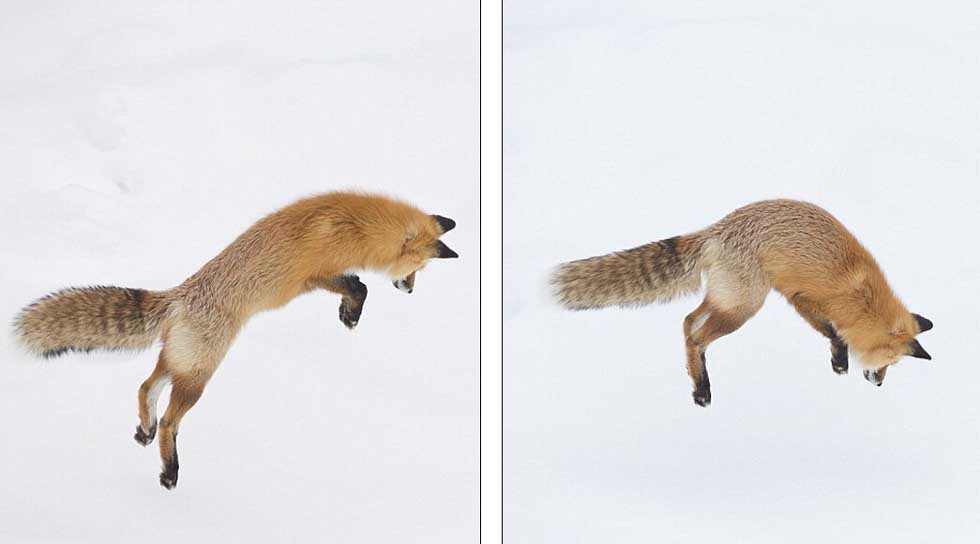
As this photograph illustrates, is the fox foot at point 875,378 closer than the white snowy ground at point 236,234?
Yes

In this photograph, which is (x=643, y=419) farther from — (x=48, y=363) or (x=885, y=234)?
(x=48, y=363)

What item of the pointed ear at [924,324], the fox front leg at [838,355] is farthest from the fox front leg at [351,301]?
the pointed ear at [924,324]

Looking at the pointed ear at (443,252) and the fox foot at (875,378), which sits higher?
the pointed ear at (443,252)

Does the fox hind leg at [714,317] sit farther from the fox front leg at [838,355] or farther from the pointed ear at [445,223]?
the pointed ear at [445,223]

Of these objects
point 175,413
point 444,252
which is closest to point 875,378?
point 444,252

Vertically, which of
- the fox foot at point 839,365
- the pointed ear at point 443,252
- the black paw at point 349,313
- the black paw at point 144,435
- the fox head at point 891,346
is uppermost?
the pointed ear at point 443,252

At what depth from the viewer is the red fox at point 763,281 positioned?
57.6 inches

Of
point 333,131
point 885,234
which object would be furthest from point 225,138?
point 885,234

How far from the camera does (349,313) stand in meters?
1.57

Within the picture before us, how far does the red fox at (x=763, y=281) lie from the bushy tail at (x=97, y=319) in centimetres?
62

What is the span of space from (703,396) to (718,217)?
0.83ft

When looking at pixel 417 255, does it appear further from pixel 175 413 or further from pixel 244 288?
pixel 175 413

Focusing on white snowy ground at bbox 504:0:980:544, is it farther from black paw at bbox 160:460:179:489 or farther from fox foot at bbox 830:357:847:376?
black paw at bbox 160:460:179:489

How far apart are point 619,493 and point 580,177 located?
0.46 metres
